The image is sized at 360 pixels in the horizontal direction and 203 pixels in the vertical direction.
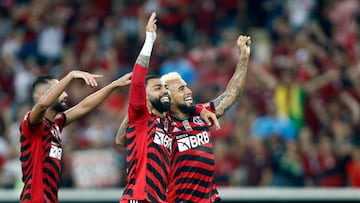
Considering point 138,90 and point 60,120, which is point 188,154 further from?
point 60,120

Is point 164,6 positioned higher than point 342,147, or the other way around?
point 164,6

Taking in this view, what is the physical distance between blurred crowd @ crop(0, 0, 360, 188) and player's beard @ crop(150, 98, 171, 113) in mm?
5707

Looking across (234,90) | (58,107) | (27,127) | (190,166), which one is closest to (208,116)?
(190,166)

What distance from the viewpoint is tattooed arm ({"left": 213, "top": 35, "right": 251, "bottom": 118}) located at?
13.2m

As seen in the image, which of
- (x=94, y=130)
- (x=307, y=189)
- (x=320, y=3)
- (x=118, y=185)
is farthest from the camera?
(x=320, y=3)

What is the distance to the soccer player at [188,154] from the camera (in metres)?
12.4

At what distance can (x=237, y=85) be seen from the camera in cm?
1338

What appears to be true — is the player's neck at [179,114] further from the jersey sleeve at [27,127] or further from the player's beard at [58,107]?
the jersey sleeve at [27,127]

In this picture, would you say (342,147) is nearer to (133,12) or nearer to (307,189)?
(307,189)

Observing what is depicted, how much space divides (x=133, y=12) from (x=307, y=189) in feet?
21.3

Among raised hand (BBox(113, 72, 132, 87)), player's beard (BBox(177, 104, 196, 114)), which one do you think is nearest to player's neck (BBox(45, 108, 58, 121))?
raised hand (BBox(113, 72, 132, 87))

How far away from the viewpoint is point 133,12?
864 inches

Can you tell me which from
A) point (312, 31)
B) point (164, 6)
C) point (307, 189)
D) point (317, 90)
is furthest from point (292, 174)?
point (164, 6)


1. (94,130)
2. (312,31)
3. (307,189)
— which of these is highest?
(312,31)
